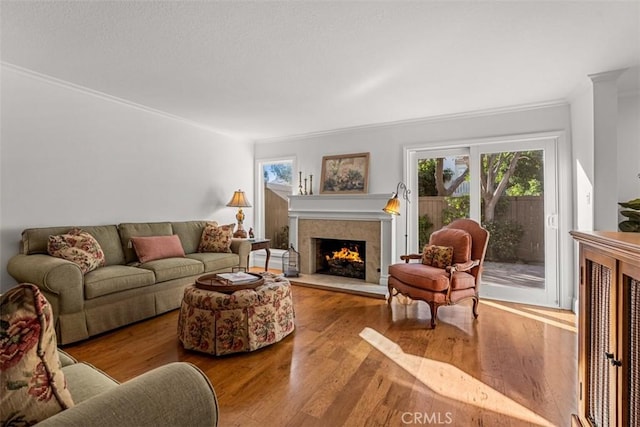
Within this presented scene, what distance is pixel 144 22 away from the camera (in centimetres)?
213

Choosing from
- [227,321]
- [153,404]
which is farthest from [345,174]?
[153,404]

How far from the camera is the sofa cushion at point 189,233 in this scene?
4.16 m

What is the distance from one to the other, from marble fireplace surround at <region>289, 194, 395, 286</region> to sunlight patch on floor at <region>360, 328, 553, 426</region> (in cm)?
190

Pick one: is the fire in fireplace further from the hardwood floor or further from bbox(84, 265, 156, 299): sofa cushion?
bbox(84, 265, 156, 299): sofa cushion

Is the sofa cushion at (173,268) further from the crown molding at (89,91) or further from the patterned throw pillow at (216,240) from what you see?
the crown molding at (89,91)

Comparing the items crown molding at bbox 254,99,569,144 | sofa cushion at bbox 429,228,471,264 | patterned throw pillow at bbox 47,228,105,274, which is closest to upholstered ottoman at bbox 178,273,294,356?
patterned throw pillow at bbox 47,228,105,274

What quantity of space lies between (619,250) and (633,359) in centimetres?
36

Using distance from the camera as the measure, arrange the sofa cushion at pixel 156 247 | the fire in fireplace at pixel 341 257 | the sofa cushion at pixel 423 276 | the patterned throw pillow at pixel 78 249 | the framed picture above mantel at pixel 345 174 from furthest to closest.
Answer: the fire in fireplace at pixel 341 257 < the framed picture above mantel at pixel 345 174 < the sofa cushion at pixel 156 247 < the sofa cushion at pixel 423 276 < the patterned throw pillow at pixel 78 249

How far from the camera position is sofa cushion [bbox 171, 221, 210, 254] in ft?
13.6

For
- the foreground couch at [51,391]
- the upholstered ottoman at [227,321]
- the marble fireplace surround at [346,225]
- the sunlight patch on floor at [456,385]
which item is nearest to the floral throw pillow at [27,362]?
the foreground couch at [51,391]

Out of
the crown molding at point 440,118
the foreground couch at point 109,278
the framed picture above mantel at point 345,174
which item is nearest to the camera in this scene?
the foreground couch at point 109,278

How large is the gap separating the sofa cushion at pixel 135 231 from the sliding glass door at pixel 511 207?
147 inches

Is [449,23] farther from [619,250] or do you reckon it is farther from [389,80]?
[619,250]

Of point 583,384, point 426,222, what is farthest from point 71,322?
point 426,222
